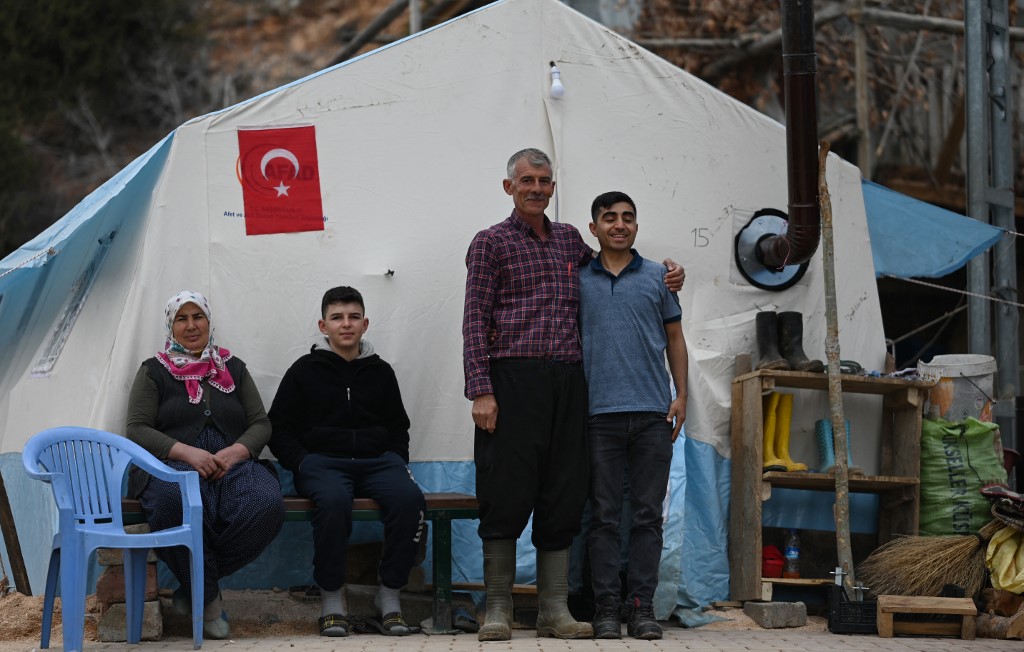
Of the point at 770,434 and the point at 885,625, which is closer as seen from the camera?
the point at 885,625

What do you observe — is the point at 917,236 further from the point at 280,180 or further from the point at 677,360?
the point at 280,180

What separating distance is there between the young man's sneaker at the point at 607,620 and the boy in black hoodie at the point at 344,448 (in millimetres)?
721

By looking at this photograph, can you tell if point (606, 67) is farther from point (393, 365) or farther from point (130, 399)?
point (130, 399)

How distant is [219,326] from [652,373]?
6.12 ft

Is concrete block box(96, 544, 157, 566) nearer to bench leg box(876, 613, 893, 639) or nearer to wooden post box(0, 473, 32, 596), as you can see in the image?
wooden post box(0, 473, 32, 596)

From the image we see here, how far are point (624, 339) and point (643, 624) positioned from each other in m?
1.01

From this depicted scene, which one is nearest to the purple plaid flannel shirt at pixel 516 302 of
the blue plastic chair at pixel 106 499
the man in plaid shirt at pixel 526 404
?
the man in plaid shirt at pixel 526 404

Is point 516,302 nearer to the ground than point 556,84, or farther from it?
nearer to the ground

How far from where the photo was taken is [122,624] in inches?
172

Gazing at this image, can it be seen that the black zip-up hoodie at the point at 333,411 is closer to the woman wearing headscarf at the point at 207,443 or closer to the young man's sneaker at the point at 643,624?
the woman wearing headscarf at the point at 207,443

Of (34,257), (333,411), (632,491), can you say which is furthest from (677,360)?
(34,257)

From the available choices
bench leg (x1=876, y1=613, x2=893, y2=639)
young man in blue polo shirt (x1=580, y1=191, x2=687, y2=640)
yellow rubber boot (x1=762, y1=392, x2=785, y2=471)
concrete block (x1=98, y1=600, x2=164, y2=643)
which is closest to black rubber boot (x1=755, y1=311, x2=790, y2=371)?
yellow rubber boot (x1=762, y1=392, x2=785, y2=471)

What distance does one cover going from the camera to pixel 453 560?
518 cm

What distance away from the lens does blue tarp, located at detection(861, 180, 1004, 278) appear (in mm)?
6059
